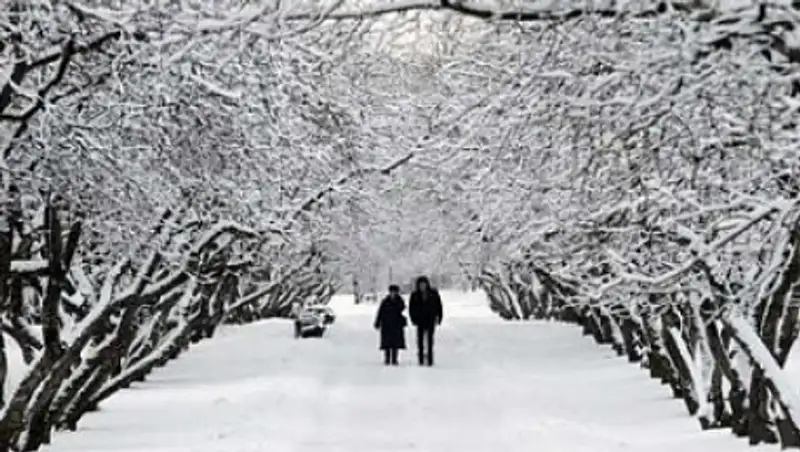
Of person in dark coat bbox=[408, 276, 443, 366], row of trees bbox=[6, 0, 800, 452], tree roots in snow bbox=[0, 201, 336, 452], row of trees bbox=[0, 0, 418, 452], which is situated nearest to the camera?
row of trees bbox=[6, 0, 800, 452]

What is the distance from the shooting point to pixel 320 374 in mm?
26609

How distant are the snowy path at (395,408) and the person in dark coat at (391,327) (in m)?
0.51

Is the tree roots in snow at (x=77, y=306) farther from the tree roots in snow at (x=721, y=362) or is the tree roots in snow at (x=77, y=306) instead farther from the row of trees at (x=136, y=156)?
the tree roots in snow at (x=721, y=362)

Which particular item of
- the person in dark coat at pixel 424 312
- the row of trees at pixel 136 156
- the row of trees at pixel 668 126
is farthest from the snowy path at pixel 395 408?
the row of trees at pixel 668 126

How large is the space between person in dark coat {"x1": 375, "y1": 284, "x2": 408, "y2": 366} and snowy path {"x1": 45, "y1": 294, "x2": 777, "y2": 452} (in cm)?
51

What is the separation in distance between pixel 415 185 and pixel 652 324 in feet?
32.4

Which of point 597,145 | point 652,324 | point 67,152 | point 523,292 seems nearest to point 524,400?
point 652,324

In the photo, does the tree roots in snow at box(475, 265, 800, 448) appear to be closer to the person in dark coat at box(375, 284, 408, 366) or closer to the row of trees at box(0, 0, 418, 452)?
the row of trees at box(0, 0, 418, 452)

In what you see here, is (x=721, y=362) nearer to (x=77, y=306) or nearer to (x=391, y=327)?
(x=77, y=306)

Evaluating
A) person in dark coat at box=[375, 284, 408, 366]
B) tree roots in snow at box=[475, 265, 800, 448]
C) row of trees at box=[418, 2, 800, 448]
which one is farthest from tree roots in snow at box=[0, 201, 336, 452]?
person in dark coat at box=[375, 284, 408, 366]

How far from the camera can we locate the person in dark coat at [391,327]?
96.7 ft

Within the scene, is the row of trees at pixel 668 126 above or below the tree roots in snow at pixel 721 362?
above

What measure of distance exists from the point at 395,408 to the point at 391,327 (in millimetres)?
9432

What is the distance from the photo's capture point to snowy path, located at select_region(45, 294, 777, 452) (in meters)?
15.7
